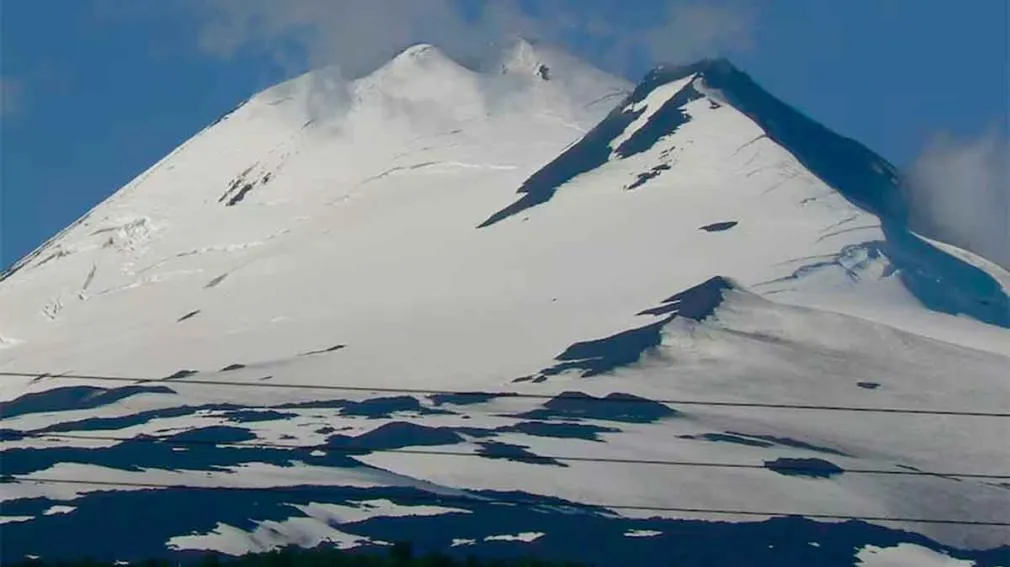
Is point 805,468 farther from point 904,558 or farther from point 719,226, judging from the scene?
point 719,226

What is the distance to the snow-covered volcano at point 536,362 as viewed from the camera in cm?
10319

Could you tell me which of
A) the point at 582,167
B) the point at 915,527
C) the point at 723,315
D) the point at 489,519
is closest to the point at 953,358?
the point at 723,315

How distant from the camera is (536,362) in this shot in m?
140

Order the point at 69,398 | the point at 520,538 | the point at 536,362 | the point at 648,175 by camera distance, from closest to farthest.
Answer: the point at 520,538
the point at 536,362
the point at 69,398
the point at 648,175

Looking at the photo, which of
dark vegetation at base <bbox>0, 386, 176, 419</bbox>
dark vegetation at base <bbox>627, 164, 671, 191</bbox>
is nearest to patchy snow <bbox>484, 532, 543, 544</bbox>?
dark vegetation at base <bbox>0, 386, 176, 419</bbox>

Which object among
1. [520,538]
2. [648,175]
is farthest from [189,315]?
[520,538]

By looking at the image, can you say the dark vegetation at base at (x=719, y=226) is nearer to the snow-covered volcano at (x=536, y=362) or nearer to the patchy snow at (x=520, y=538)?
the snow-covered volcano at (x=536, y=362)

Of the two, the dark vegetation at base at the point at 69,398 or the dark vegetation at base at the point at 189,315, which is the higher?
the dark vegetation at base at the point at 189,315

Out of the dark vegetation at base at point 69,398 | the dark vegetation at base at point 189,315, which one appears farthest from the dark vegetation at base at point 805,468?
the dark vegetation at base at point 189,315

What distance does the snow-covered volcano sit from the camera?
339ft

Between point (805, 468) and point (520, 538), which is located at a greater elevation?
point (805, 468)

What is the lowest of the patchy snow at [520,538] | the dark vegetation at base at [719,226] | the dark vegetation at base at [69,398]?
the patchy snow at [520,538]

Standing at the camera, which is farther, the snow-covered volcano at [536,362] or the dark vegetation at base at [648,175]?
the dark vegetation at base at [648,175]

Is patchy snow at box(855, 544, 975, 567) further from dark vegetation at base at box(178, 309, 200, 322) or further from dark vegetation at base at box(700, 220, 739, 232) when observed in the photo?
dark vegetation at base at box(178, 309, 200, 322)
